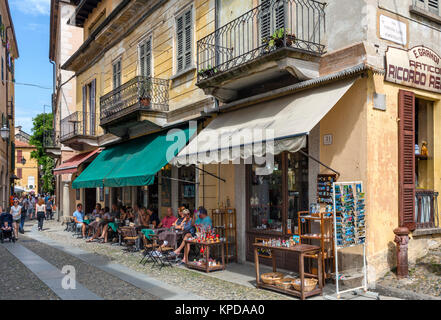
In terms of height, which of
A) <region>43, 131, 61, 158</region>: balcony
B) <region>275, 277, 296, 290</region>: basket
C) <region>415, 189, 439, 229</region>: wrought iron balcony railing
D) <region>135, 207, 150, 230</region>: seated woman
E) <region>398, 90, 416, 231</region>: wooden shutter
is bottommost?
<region>275, 277, 296, 290</region>: basket

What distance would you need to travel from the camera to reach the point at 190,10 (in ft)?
40.5

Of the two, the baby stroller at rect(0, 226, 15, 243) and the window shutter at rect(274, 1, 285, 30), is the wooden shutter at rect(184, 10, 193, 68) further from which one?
the baby stroller at rect(0, 226, 15, 243)

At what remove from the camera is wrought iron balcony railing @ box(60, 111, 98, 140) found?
780 inches

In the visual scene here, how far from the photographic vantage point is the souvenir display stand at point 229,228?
10289 millimetres

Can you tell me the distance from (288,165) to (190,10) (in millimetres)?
6005

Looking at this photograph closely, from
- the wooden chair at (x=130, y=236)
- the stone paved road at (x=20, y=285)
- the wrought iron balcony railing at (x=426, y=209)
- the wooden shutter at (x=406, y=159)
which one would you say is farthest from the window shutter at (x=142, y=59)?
→ the wrought iron balcony railing at (x=426, y=209)

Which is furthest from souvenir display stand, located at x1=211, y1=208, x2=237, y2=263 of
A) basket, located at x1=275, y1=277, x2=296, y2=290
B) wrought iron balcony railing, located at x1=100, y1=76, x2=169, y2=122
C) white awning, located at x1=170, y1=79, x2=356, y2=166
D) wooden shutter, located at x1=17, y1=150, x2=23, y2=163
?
wooden shutter, located at x1=17, y1=150, x2=23, y2=163

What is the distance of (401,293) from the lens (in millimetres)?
6688

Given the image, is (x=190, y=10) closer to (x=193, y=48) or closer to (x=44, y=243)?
(x=193, y=48)

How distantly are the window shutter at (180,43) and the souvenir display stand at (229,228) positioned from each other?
4.77m

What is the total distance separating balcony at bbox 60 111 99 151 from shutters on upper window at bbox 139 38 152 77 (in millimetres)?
5421

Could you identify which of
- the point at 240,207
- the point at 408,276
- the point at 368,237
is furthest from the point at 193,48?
the point at 408,276

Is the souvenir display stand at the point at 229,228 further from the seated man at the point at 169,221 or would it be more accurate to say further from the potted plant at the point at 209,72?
the potted plant at the point at 209,72

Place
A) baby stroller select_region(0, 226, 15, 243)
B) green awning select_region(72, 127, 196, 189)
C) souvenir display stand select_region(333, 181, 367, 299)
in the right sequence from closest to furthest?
souvenir display stand select_region(333, 181, 367, 299) → green awning select_region(72, 127, 196, 189) → baby stroller select_region(0, 226, 15, 243)
